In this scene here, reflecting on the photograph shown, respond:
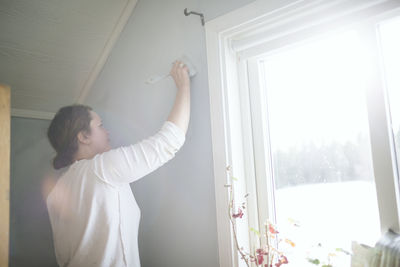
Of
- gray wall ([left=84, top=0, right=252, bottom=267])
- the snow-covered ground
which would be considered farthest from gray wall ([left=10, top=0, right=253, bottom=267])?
the snow-covered ground

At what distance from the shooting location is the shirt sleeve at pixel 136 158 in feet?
3.58

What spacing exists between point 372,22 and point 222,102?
1.88 ft

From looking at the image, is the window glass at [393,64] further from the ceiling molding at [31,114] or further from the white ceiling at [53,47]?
the ceiling molding at [31,114]

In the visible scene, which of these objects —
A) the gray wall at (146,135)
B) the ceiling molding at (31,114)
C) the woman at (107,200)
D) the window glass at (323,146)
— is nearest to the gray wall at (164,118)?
the gray wall at (146,135)

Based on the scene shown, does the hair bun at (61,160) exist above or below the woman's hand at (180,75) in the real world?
below

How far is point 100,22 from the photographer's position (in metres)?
1.57

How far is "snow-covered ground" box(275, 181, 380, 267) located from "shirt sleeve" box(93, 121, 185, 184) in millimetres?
484

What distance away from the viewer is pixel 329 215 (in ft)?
3.47

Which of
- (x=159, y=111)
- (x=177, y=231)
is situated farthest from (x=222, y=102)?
(x=177, y=231)

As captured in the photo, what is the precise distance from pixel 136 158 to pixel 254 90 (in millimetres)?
565

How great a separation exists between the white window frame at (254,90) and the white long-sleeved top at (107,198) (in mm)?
229

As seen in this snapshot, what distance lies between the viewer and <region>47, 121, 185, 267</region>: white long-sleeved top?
1097 mm

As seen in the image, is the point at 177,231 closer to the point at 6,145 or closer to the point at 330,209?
Answer: the point at 330,209

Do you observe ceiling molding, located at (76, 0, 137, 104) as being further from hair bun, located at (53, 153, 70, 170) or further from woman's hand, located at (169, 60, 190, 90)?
hair bun, located at (53, 153, 70, 170)
